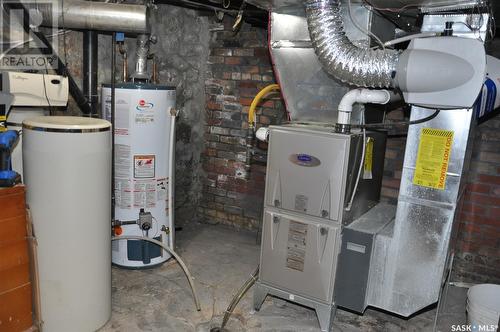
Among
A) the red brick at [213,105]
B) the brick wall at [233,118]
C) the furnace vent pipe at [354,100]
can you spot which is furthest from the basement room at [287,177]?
the red brick at [213,105]

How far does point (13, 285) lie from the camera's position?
76.6 inches

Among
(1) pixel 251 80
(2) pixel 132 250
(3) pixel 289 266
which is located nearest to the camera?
(3) pixel 289 266

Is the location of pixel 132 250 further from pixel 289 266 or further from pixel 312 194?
pixel 312 194

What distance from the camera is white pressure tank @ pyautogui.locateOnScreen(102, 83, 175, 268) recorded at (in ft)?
8.89

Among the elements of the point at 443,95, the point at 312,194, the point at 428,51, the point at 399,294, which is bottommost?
the point at 399,294

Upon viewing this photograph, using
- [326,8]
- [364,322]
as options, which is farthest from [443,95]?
[364,322]

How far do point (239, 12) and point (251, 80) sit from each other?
0.64 meters

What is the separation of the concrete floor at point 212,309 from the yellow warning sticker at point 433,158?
941 millimetres

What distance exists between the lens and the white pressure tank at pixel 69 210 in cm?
196

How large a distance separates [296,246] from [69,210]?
3.92 feet

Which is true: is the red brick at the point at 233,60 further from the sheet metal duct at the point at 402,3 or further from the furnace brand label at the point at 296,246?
the furnace brand label at the point at 296,246

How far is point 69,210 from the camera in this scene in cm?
201

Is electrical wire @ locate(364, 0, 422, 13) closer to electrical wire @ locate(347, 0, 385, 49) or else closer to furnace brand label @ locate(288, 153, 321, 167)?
electrical wire @ locate(347, 0, 385, 49)

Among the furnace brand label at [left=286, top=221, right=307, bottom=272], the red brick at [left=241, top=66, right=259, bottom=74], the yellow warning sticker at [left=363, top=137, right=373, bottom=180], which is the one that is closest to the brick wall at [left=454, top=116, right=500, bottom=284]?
the yellow warning sticker at [left=363, top=137, right=373, bottom=180]
